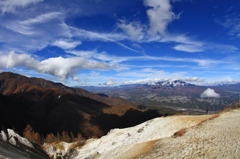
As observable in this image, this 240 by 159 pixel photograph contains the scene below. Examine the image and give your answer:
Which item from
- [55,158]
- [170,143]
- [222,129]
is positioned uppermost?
[222,129]

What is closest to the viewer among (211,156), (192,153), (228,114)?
(211,156)

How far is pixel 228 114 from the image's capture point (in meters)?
43.2

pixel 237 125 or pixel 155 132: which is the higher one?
pixel 237 125

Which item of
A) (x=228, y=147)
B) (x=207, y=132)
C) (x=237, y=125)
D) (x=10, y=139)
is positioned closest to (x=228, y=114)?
(x=237, y=125)

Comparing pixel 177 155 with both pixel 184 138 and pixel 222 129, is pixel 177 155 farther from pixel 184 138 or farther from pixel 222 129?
pixel 222 129

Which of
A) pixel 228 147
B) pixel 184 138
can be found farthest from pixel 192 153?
pixel 184 138

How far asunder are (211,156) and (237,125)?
12.8 meters

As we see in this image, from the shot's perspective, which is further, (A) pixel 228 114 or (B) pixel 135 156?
(A) pixel 228 114

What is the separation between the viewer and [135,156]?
32281mm

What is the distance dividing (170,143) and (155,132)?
49.6ft

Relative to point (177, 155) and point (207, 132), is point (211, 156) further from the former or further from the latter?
point (207, 132)

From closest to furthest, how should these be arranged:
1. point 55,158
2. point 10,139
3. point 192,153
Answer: point 192,153 → point 10,139 → point 55,158

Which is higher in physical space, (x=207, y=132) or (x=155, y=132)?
(x=207, y=132)

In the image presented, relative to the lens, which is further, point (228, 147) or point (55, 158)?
point (55, 158)
